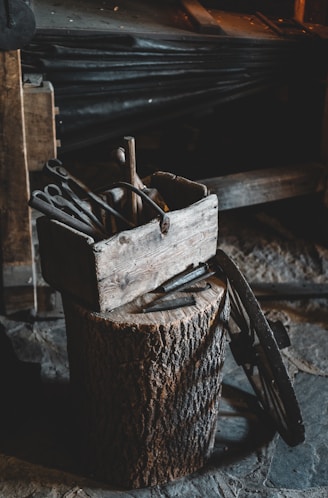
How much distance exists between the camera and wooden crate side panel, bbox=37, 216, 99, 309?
2.39 meters

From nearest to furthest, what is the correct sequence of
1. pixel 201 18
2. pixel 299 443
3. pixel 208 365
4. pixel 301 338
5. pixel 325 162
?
pixel 208 365 < pixel 299 443 < pixel 301 338 < pixel 201 18 < pixel 325 162

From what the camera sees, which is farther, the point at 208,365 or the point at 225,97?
the point at 225,97

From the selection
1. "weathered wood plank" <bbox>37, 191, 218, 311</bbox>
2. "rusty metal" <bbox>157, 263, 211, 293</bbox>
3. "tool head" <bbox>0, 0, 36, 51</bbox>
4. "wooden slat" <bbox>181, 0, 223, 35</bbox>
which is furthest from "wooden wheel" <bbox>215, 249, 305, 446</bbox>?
"wooden slat" <bbox>181, 0, 223, 35</bbox>

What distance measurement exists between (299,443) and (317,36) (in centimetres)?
272

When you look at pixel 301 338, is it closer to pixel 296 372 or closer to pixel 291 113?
pixel 296 372

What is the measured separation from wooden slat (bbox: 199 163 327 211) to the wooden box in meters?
1.43

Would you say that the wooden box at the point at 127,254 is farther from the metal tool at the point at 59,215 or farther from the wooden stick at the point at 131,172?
the wooden stick at the point at 131,172

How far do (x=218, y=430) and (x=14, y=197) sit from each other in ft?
5.24

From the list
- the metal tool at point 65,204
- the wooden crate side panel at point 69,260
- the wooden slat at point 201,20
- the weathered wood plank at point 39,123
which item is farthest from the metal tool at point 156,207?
the wooden slat at point 201,20

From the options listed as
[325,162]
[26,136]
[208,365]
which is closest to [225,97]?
[325,162]

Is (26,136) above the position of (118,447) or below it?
above

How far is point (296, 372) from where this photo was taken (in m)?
3.46

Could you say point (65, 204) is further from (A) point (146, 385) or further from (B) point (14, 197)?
(B) point (14, 197)

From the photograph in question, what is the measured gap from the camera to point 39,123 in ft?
11.3
